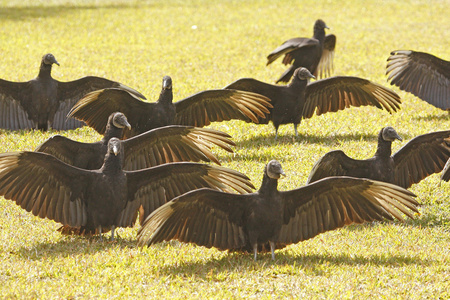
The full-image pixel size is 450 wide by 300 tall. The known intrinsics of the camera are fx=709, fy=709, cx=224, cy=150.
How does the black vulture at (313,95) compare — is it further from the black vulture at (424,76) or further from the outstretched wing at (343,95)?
the black vulture at (424,76)

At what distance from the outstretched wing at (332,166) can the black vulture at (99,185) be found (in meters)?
0.86

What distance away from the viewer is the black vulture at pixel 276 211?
522cm

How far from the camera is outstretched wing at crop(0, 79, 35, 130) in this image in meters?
9.50

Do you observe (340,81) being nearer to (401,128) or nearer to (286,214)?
(401,128)

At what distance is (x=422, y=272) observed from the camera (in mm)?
5434

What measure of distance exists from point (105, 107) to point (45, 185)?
8.02 feet

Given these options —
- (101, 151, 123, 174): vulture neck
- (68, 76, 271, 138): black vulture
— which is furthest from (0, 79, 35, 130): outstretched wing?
(101, 151, 123, 174): vulture neck

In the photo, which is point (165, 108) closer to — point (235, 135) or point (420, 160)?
point (235, 135)

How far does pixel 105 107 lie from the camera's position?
26.3 feet

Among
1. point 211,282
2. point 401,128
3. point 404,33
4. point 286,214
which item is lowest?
point 211,282

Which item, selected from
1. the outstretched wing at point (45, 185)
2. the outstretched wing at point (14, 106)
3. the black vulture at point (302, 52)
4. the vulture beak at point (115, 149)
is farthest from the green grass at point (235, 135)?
the black vulture at point (302, 52)

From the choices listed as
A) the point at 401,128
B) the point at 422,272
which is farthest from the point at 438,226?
the point at 401,128

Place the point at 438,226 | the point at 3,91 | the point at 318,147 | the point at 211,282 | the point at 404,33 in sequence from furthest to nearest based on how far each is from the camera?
the point at 404,33 → the point at 3,91 → the point at 318,147 → the point at 438,226 → the point at 211,282

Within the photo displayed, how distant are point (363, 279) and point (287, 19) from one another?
1479 cm
